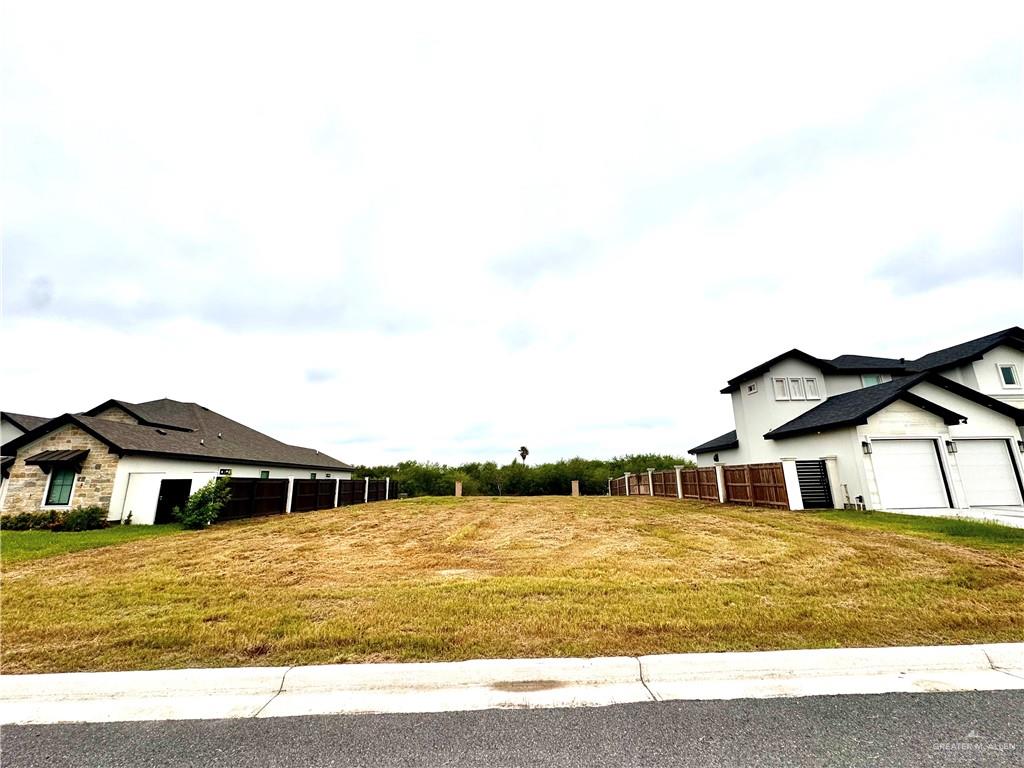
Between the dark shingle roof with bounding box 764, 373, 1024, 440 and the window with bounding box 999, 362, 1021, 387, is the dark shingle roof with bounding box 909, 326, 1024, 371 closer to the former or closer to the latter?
the window with bounding box 999, 362, 1021, 387

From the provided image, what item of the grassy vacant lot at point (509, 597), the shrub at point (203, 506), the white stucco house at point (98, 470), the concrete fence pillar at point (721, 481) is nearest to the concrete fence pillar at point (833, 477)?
the concrete fence pillar at point (721, 481)

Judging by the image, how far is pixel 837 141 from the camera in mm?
9344

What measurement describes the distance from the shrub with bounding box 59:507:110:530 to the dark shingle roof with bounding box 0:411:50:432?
12.1 m

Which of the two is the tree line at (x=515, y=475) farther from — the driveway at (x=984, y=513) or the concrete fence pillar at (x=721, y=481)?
the driveway at (x=984, y=513)

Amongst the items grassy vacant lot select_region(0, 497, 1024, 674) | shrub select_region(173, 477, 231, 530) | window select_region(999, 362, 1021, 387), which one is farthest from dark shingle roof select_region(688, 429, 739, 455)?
shrub select_region(173, 477, 231, 530)

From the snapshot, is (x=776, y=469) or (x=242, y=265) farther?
(x=776, y=469)

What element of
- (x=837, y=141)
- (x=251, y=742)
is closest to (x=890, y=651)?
(x=251, y=742)

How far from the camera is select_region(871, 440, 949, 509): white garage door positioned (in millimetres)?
13891

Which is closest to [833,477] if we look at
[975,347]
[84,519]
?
[975,347]

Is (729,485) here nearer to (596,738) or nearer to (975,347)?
(975,347)

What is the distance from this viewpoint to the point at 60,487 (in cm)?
1562

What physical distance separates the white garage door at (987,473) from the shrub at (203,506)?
25177mm

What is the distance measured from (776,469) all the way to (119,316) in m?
23.6

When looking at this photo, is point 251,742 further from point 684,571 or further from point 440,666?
point 684,571
